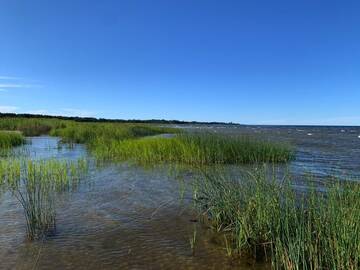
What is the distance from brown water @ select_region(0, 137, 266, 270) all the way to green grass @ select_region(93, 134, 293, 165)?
561 centimetres

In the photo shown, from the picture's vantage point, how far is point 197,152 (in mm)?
15430

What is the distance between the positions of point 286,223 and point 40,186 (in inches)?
238

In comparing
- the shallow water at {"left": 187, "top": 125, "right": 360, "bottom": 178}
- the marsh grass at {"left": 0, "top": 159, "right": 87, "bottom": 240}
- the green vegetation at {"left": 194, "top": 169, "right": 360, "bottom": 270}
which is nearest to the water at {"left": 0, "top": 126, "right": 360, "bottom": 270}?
the marsh grass at {"left": 0, "top": 159, "right": 87, "bottom": 240}

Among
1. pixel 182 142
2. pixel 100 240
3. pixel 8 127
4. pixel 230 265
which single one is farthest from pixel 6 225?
pixel 8 127

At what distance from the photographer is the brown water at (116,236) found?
533cm

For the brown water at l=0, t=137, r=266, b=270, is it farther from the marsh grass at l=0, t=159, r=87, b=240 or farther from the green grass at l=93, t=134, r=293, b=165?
the green grass at l=93, t=134, r=293, b=165

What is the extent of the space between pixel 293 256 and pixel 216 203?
8.83 feet

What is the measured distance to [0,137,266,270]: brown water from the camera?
5332 millimetres

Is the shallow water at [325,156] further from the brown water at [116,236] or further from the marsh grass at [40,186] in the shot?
the marsh grass at [40,186]

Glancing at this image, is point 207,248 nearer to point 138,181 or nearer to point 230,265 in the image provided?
point 230,265

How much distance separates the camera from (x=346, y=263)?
4055 millimetres

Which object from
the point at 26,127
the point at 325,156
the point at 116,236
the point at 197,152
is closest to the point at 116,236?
the point at 116,236

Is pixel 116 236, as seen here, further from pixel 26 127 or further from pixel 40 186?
pixel 26 127

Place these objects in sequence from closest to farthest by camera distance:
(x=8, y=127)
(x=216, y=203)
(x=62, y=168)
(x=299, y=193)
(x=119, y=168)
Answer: (x=216, y=203) < (x=299, y=193) < (x=62, y=168) < (x=119, y=168) < (x=8, y=127)
